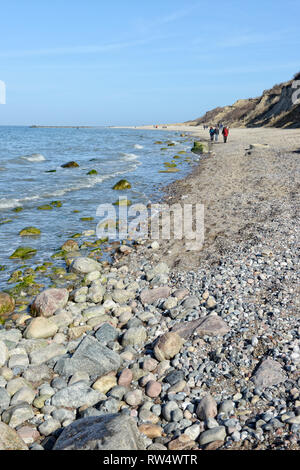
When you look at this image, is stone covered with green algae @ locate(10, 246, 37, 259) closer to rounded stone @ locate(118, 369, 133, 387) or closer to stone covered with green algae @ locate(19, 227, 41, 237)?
stone covered with green algae @ locate(19, 227, 41, 237)

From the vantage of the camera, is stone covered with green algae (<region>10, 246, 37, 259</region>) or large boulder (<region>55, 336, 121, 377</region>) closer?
large boulder (<region>55, 336, 121, 377</region>)

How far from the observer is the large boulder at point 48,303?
716 centimetres

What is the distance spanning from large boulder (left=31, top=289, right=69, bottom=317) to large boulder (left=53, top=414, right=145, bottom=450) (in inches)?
140

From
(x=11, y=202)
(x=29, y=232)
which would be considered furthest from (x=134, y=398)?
(x=11, y=202)

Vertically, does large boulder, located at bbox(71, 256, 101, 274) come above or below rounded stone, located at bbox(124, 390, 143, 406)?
above

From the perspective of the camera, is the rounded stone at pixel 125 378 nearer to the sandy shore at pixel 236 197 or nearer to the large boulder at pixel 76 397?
the large boulder at pixel 76 397

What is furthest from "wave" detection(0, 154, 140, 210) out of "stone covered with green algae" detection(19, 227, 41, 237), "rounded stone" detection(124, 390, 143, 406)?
"rounded stone" detection(124, 390, 143, 406)

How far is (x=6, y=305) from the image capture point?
7359 mm

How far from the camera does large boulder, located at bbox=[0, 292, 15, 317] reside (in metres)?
7.28

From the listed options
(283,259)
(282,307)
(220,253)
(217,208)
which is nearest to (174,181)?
(217,208)

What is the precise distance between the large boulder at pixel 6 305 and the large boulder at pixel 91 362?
2399mm

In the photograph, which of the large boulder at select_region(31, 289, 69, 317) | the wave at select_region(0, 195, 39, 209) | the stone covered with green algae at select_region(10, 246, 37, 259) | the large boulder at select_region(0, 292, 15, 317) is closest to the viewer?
the large boulder at select_region(31, 289, 69, 317)

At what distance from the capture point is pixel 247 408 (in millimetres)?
4215

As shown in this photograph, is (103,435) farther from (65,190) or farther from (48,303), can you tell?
(65,190)
